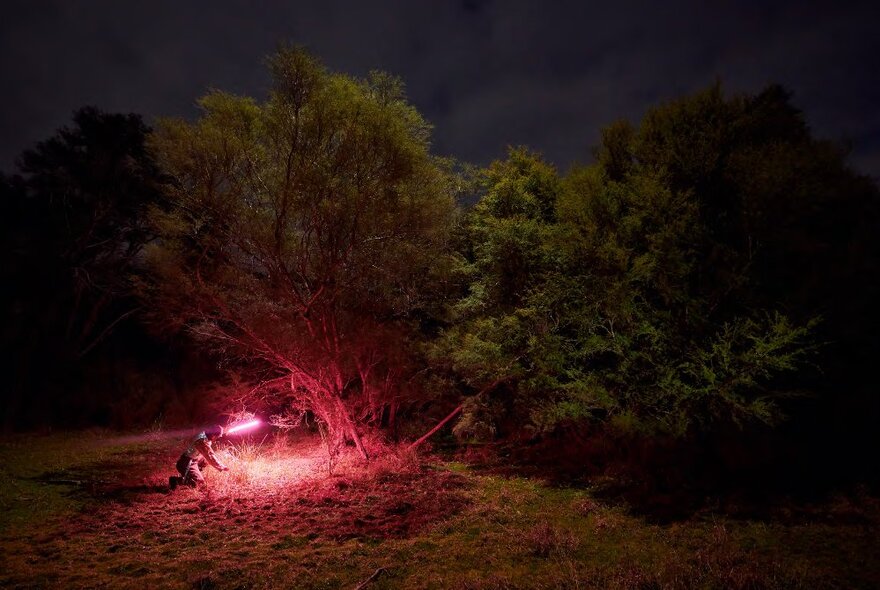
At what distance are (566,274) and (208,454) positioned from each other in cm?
822

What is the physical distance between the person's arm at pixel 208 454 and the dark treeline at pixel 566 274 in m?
1.47

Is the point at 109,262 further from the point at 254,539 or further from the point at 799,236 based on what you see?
the point at 799,236

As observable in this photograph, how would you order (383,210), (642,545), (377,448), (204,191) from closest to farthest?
(642,545)
(204,191)
(383,210)
(377,448)

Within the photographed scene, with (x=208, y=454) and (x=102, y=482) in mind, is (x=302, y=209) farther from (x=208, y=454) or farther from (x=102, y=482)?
(x=102, y=482)

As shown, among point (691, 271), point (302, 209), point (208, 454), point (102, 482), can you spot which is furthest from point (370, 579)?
point (691, 271)

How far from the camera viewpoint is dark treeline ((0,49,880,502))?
848 centimetres

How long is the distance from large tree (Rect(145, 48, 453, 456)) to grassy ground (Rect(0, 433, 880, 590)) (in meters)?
2.56

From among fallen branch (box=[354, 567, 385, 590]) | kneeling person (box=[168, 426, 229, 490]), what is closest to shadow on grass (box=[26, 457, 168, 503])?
kneeling person (box=[168, 426, 229, 490])

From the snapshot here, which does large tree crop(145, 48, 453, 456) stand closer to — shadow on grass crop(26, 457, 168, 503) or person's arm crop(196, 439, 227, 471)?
person's arm crop(196, 439, 227, 471)

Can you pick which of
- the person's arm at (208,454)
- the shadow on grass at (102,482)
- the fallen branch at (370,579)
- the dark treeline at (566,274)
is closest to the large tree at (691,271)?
the dark treeline at (566,274)

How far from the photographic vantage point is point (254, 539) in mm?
6703

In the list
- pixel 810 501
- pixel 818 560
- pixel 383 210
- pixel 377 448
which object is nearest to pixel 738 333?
→ pixel 810 501

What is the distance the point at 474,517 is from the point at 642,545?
8.16 ft

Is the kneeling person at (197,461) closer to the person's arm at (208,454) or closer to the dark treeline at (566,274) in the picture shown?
the person's arm at (208,454)
